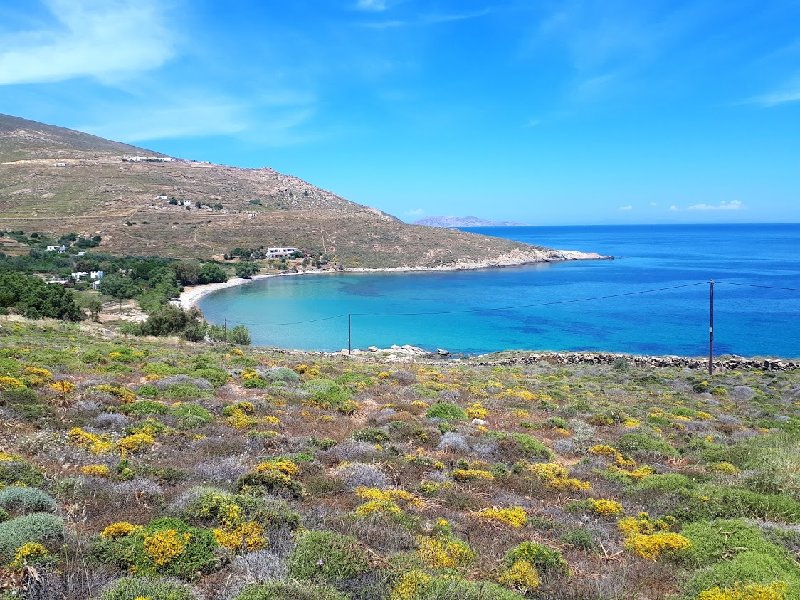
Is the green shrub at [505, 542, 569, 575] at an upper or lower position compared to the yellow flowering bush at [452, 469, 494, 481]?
upper

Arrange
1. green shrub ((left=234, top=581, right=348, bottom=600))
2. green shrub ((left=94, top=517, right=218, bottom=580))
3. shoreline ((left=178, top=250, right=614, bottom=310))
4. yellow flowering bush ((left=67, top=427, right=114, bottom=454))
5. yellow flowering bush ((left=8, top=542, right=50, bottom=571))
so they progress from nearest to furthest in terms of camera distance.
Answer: green shrub ((left=234, top=581, right=348, bottom=600)), yellow flowering bush ((left=8, top=542, right=50, bottom=571)), green shrub ((left=94, top=517, right=218, bottom=580)), yellow flowering bush ((left=67, top=427, right=114, bottom=454)), shoreline ((left=178, top=250, right=614, bottom=310))

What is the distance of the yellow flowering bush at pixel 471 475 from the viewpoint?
353 inches

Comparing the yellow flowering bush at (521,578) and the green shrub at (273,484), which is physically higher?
the green shrub at (273,484)

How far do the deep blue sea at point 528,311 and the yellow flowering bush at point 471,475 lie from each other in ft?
144

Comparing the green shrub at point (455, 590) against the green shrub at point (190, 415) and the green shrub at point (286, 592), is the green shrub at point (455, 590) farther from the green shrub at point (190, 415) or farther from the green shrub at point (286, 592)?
the green shrub at point (190, 415)

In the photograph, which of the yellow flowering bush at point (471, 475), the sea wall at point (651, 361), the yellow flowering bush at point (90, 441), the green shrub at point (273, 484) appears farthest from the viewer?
the sea wall at point (651, 361)

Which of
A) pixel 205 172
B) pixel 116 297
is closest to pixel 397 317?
pixel 116 297

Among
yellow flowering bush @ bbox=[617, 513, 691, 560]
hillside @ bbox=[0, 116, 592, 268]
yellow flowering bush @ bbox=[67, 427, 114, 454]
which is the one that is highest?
hillside @ bbox=[0, 116, 592, 268]

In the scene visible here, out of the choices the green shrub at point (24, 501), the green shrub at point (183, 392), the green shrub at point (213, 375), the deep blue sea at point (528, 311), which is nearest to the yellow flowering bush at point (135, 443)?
the green shrub at point (24, 501)

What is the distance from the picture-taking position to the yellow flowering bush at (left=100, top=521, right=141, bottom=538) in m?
5.61

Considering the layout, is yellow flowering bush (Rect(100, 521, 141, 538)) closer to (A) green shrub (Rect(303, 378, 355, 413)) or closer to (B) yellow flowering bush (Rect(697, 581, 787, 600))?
(B) yellow flowering bush (Rect(697, 581, 787, 600))

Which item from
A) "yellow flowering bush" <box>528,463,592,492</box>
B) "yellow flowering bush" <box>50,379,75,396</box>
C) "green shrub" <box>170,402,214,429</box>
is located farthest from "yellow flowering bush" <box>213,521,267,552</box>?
"yellow flowering bush" <box>50,379,75,396</box>

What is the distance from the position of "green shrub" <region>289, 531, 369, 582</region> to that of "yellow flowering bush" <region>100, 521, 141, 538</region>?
1934 mm

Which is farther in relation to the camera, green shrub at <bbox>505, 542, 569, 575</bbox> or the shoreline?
the shoreline
